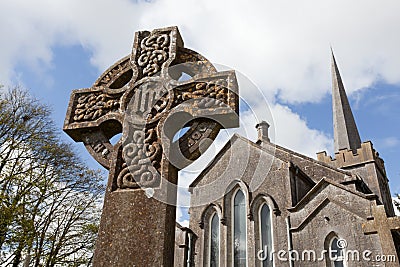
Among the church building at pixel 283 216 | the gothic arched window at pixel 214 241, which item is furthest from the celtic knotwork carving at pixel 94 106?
the gothic arched window at pixel 214 241

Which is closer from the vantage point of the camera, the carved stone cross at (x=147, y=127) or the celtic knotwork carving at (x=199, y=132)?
the carved stone cross at (x=147, y=127)

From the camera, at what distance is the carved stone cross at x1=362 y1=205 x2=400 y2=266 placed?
1134cm

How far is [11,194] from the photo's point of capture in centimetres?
1416

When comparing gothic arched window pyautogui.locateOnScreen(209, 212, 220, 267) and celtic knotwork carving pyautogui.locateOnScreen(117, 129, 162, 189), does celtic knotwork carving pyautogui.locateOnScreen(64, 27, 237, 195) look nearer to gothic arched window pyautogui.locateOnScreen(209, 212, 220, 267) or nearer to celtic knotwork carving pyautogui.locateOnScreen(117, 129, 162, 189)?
celtic knotwork carving pyautogui.locateOnScreen(117, 129, 162, 189)

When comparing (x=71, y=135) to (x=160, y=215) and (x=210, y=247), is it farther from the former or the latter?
(x=210, y=247)

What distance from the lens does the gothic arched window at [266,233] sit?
627 inches

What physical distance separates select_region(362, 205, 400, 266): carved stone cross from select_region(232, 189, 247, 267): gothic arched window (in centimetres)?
614

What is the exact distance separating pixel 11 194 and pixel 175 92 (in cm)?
1290

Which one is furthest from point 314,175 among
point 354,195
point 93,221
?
point 93,221

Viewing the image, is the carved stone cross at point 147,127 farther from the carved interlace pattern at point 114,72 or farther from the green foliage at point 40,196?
the green foliage at point 40,196

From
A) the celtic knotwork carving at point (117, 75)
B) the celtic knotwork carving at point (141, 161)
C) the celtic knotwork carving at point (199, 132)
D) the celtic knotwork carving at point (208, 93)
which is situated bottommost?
the celtic knotwork carving at point (141, 161)

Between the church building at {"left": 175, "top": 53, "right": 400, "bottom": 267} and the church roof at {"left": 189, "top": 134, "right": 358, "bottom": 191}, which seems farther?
the church roof at {"left": 189, "top": 134, "right": 358, "bottom": 191}

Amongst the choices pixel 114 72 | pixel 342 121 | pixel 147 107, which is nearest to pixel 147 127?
pixel 147 107

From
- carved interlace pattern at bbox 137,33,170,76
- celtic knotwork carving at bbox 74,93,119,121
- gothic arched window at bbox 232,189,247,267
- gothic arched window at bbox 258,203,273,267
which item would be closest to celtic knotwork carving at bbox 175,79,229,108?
carved interlace pattern at bbox 137,33,170,76
